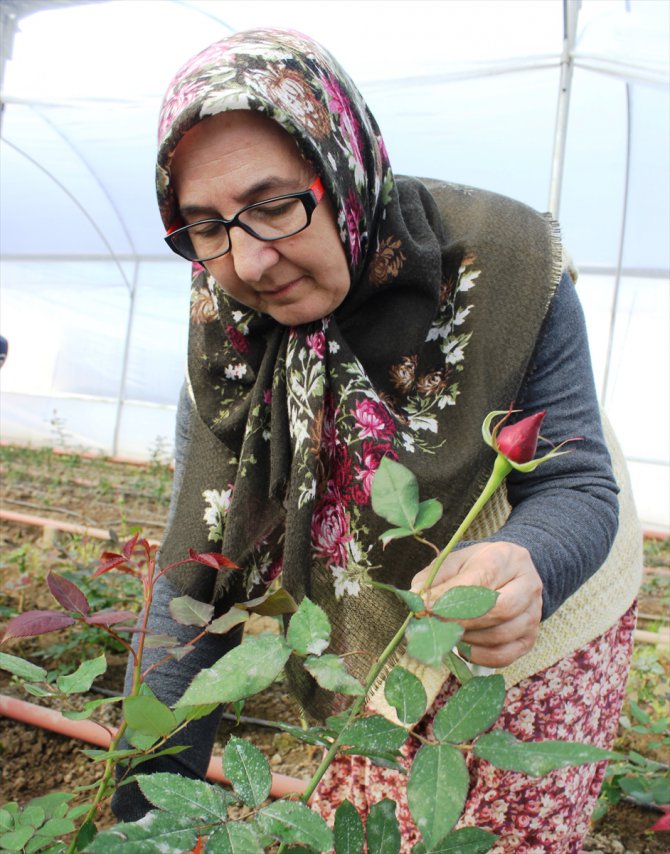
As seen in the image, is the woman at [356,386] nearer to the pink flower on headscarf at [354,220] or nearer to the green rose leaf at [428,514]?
the pink flower on headscarf at [354,220]

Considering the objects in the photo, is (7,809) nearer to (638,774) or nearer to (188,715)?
(188,715)

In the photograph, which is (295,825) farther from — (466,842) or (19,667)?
(19,667)

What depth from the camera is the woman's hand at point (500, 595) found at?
82 centimetres

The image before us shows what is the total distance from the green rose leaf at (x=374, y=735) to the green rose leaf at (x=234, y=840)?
85 mm

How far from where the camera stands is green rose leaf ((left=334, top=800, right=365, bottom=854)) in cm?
52

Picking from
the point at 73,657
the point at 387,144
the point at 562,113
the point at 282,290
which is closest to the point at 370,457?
the point at 282,290

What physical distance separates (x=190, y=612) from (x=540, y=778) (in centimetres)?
89

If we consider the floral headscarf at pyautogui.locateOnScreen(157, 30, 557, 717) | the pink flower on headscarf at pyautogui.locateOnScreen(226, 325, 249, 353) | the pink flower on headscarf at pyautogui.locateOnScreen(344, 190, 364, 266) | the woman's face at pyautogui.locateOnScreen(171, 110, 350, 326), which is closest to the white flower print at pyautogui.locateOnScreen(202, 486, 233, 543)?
the floral headscarf at pyautogui.locateOnScreen(157, 30, 557, 717)

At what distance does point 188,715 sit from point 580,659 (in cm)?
87

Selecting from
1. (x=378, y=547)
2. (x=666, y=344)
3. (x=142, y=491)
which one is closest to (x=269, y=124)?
(x=378, y=547)

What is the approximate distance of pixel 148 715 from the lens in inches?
23.3

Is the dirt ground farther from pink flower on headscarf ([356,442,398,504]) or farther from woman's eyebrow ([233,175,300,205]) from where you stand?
woman's eyebrow ([233,175,300,205])

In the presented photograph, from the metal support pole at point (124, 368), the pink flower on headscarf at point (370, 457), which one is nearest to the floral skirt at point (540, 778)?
the pink flower on headscarf at point (370, 457)

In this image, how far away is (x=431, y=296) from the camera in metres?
1.28
